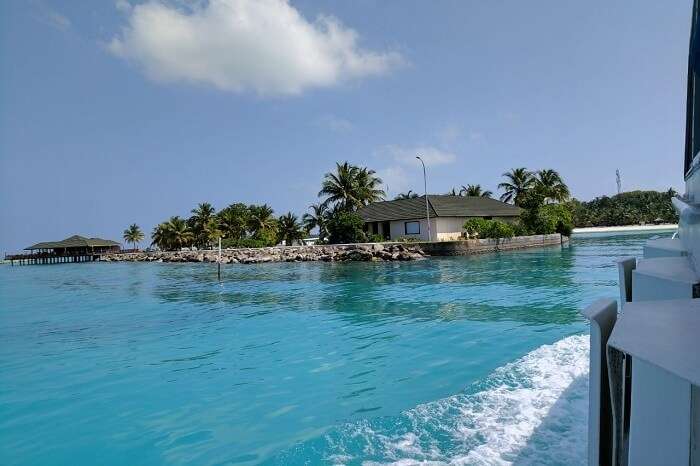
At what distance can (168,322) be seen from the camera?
45.3 feet

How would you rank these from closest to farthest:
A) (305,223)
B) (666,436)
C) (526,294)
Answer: (666,436) < (526,294) < (305,223)

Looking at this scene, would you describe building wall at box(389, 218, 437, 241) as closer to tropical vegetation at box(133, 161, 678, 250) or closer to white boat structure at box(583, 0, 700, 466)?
tropical vegetation at box(133, 161, 678, 250)

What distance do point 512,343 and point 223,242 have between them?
55675 millimetres

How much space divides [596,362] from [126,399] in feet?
23.5

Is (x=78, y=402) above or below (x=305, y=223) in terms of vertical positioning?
below

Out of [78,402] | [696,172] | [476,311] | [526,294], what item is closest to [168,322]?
[78,402]

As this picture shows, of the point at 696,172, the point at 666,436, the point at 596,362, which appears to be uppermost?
the point at 696,172

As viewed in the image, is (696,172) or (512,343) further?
(512,343)

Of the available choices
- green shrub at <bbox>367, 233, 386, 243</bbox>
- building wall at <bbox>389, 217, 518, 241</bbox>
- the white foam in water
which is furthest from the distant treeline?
the white foam in water

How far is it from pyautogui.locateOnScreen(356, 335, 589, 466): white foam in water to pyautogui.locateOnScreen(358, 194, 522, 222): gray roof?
37.8 meters

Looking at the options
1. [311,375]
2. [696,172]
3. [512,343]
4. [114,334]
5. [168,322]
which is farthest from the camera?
[168,322]

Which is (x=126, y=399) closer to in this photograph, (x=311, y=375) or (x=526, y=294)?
(x=311, y=375)

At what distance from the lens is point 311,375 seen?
7719 mm

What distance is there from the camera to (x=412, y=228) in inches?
1797
